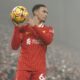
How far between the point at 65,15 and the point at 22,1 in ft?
12.6

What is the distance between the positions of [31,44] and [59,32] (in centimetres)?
1518

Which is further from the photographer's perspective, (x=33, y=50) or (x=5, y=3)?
(x=5, y=3)

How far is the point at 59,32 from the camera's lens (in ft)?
66.7

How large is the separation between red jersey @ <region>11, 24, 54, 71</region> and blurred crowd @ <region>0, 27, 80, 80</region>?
4.36 metres

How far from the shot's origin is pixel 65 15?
19.8 m

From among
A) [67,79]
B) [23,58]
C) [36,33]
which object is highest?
[36,33]

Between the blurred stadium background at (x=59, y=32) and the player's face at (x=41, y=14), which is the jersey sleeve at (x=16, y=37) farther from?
the blurred stadium background at (x=59, y=32)

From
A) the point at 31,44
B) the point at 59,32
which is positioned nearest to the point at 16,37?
the point at 31,44

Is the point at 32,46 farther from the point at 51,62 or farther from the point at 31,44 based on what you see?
the point at 51,62

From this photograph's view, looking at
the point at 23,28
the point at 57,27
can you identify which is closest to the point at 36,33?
the point at 23,28

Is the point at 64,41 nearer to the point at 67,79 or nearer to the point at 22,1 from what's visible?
the point at 22,1

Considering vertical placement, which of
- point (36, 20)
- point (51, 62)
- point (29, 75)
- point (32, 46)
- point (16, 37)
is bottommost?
point (51, 62)

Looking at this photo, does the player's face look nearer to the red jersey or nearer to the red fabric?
the red jersey

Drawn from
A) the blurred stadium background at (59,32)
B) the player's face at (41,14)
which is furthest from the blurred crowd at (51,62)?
the player's face at (41,14)
